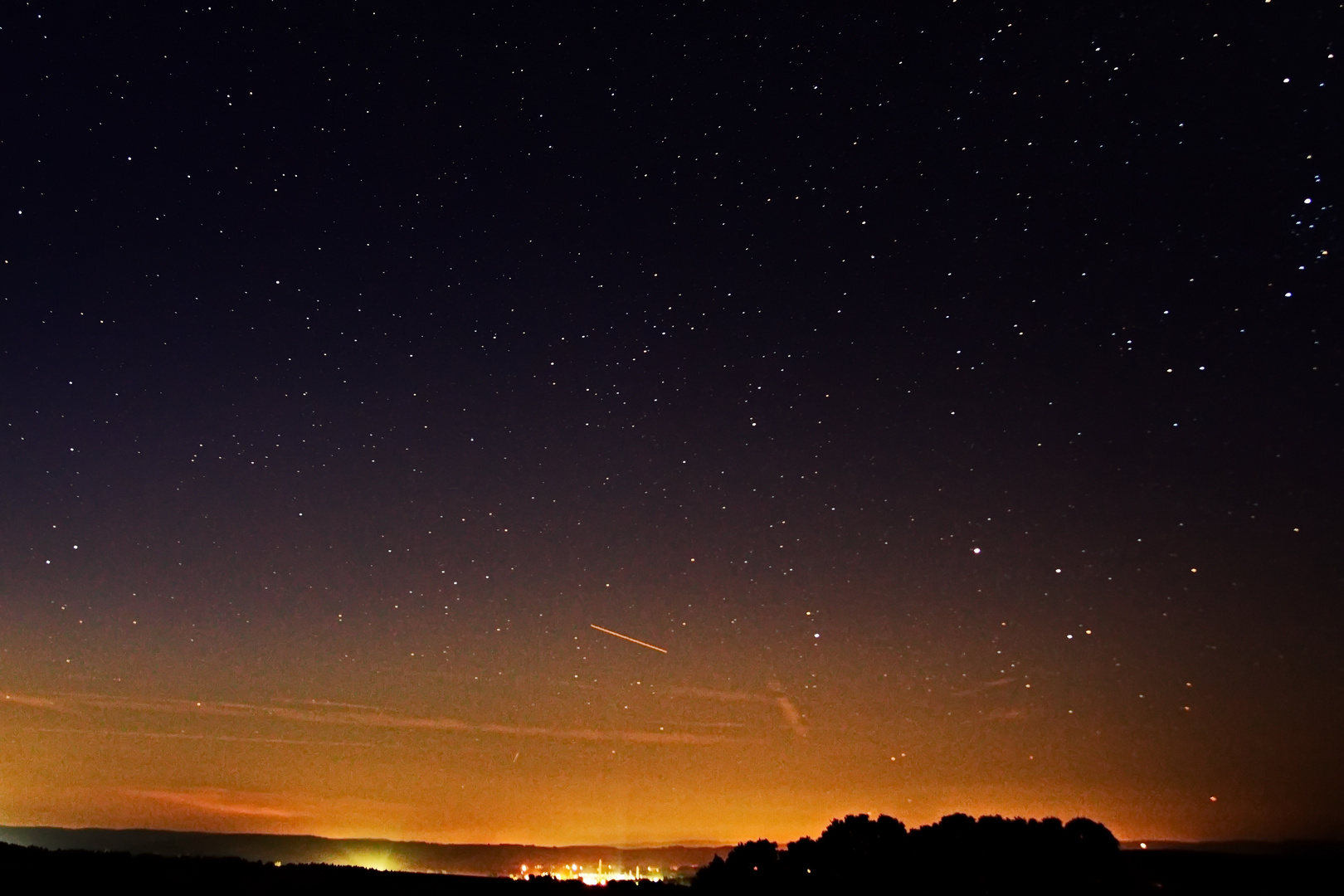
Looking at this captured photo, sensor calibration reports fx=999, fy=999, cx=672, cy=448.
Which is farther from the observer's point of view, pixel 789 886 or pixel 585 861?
pixel 585 861

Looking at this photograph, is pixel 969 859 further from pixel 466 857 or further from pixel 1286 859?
pixel 466 857

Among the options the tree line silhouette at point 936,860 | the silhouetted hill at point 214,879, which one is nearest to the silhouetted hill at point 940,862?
the tree line silhouette at point 936,860

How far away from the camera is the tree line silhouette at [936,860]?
775 inches

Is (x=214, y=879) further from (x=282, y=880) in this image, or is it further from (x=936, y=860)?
(x=936, y=860)

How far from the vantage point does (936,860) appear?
785 inches

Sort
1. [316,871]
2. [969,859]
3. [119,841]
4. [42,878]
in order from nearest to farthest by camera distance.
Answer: [42,878]
[969,859]
[316,871]
[119,841]

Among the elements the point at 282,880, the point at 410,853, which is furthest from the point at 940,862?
the point at 410,853

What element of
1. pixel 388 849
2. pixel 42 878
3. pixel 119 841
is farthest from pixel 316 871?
pixel 119 841

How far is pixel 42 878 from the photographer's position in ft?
57.1

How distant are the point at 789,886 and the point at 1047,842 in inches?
213

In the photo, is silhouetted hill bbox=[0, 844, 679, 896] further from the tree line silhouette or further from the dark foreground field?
the tree line silhouette

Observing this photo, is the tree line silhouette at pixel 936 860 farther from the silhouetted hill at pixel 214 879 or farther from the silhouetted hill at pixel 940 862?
the silhouetted hill at pixel 214 879

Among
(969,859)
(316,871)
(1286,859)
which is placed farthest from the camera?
(1286,859)

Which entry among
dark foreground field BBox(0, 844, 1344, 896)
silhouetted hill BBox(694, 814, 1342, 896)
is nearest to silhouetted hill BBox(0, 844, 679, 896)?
dark foreground field BBox(0, 844, 1344, 896)
